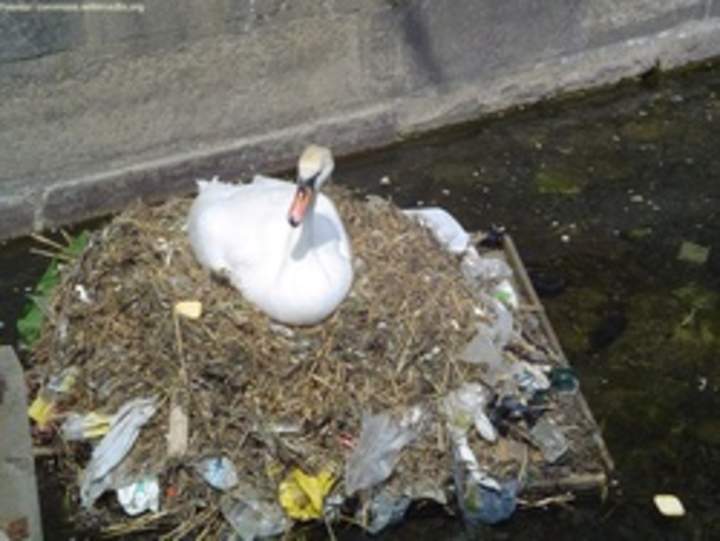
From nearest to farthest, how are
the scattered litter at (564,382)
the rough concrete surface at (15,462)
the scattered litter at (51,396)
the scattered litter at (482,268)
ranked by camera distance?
the rough concrete surface at (15,462) → the scattered litter at (51,396) → the scattered litter at (564,382) → the scattered litter at (482,268)

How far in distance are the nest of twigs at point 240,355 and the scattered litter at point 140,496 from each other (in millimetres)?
49

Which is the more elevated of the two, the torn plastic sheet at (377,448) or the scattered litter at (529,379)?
the torn plastic sheet at (377,448)

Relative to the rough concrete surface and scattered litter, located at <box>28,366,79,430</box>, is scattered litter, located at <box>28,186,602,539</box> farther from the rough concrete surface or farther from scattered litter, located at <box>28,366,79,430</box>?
the rough concrete surface

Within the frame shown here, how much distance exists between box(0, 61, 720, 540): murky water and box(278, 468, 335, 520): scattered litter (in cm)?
25

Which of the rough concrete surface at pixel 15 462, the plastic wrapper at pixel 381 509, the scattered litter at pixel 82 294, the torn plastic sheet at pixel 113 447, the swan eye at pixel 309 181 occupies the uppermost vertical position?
the swan eye at pixel 309 181

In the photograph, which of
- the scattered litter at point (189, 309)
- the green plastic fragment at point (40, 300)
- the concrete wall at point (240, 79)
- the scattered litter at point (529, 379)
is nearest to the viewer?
the scattered litter at point (189, 309)

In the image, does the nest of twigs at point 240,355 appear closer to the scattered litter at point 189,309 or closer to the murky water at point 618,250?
the scattered litter at point 189,309

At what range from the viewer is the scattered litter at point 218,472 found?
518 cm

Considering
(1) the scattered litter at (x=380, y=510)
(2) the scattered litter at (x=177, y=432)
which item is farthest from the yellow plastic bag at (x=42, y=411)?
(1) the scattered litter at (x=380, y=510)

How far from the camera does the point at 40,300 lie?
6.08 m

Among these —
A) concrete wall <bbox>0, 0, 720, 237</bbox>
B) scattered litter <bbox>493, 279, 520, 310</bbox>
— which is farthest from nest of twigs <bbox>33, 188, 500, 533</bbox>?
concrete wall <bbox>0, 0, 720, 237</bbox>

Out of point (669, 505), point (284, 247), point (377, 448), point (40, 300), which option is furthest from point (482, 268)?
point (40, 300)

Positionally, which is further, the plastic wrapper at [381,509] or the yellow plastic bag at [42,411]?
the yellow plastic bag at [42,411]

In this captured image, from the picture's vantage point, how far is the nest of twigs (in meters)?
5.24
